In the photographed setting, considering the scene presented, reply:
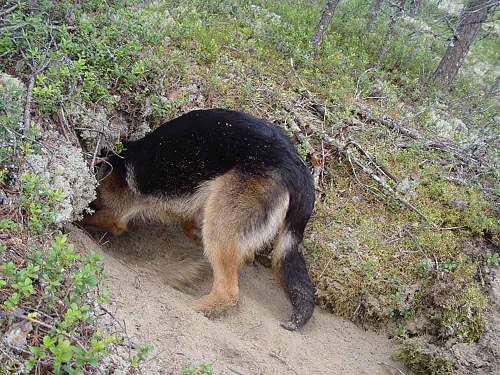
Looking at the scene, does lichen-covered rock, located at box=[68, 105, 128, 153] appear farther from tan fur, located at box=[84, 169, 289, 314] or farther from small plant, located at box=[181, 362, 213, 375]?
small plant, located at box=[181, 362, 213, 375]

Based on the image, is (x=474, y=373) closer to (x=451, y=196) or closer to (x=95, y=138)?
(x=451, y=196)

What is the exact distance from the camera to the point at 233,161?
14.3 ft

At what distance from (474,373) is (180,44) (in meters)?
5.07

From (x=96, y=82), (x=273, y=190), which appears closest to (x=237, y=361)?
(x=273, y=190)

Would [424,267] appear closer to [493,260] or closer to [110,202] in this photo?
[493,260]

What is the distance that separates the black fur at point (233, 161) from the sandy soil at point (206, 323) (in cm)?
31

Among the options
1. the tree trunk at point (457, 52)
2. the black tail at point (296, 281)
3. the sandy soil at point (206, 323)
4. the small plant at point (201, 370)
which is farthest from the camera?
the tree trunk at point (457, 52)

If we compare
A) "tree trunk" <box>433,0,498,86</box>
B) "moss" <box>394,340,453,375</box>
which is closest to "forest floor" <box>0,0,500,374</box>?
"moss" <box>394,340,453,375</box>

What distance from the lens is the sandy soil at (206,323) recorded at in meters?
3.22

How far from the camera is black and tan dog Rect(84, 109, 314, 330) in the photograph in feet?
13.8

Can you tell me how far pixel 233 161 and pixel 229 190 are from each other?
0.28m

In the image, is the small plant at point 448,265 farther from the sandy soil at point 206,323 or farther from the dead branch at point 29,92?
the dead branch at point 29,92

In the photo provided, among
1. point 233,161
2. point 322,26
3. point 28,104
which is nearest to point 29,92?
point 28,104

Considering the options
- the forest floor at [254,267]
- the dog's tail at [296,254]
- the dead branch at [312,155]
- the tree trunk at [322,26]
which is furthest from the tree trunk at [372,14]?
the dog's tail at [296,254]
